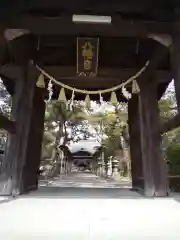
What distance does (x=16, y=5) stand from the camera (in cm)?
539

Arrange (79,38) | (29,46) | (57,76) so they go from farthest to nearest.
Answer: (57,76) → (29,46) → (79,38)

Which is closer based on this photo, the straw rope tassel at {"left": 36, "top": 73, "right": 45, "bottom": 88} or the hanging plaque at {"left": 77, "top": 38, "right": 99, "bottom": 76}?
the hanging plaque at {"left": 77, "top": 38, "right": 99, "bottom": 76}

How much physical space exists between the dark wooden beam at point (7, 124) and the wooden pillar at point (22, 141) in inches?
7.9

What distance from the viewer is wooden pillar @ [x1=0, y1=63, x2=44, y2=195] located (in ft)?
22.7

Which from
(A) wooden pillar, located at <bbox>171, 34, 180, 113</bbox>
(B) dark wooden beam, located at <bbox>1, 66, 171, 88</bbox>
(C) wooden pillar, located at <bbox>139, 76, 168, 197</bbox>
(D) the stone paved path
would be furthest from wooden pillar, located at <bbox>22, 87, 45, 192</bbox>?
(A) wooden pillar, located at <bbox>171, 34, 180, 113</bbox>

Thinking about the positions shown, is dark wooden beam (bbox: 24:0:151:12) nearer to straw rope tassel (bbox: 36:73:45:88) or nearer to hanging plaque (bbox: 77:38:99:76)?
hanging plaque (bbox: 77:38:99:76)

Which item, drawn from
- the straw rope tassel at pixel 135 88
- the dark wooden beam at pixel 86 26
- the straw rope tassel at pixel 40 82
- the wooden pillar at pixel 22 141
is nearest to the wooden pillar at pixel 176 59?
the dark wooden beam at pixel 86 26

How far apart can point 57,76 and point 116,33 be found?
275 cm

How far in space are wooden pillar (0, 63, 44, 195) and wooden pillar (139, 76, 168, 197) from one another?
9.29 ft

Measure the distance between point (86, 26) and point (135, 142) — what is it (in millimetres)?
4249

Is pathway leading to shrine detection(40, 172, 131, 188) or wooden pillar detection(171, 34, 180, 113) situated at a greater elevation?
wooden pillar detection(171, 34, 180, 113)

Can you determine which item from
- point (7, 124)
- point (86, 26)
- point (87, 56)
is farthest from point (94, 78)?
point (7, 124)

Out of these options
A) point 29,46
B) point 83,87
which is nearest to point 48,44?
point 29,46

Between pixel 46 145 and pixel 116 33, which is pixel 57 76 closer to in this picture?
pixel 116 33
